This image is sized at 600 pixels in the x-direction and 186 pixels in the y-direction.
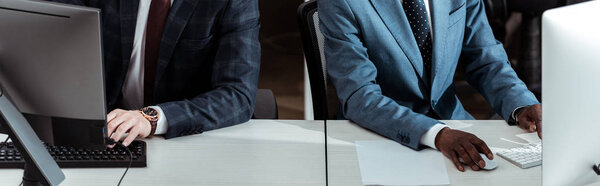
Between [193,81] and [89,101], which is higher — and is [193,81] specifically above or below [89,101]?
below

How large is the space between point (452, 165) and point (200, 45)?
0.76 m

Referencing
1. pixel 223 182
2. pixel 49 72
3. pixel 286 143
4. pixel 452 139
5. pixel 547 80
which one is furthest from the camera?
pixel 286 143

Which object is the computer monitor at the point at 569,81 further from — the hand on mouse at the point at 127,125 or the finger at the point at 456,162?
the hand on mouse at the point at 127,125

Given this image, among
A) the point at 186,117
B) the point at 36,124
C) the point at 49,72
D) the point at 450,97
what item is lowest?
the point at 450,97

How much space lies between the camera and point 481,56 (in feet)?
6.61

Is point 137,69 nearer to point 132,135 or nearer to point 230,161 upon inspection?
point 132,135

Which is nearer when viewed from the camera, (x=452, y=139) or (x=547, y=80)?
(x=547, y=80)

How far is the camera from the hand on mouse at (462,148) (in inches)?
57.5

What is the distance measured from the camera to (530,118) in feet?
5.69

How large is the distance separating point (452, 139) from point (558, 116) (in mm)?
448

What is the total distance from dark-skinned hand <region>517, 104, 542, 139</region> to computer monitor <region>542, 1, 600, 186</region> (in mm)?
586

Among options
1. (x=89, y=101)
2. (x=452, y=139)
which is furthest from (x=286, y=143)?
(x=89, y=101)

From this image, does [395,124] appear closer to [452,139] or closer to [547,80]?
[452,139]

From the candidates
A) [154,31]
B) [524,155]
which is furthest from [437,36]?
[154,31]
